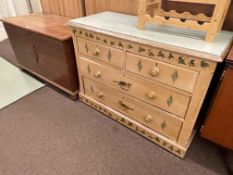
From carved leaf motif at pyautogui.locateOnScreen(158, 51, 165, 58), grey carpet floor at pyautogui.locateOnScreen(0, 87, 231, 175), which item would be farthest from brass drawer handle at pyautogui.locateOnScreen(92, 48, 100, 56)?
grey carpet floor at pyautogui.locateOnScreen(0, 87, 231, 175)

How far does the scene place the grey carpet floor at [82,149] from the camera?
112 cm

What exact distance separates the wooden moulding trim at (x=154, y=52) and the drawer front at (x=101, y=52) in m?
0.03

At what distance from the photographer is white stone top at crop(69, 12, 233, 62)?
→ 804mm

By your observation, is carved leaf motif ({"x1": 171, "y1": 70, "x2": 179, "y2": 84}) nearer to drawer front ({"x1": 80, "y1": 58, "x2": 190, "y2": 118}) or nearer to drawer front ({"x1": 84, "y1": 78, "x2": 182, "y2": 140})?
drawer front ({"x1": 80, "y1": 58, "x2": 190, "y2": 118})

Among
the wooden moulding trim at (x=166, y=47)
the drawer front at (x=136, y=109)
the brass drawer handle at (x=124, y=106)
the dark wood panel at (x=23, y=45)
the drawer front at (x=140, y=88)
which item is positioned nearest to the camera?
the wooden moulding trim at (x=166, y=47)

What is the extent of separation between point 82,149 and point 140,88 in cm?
60

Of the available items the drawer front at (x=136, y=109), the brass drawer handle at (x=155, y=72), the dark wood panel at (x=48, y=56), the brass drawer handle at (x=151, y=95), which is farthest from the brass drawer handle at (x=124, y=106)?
the dark wood panel at (x=48, y=56)

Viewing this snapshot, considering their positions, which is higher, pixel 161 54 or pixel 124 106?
pixel 161 54

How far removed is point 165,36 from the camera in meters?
0.96

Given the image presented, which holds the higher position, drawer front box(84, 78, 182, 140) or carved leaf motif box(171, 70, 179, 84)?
carved leaf motif box(171, 70, 179, 84)

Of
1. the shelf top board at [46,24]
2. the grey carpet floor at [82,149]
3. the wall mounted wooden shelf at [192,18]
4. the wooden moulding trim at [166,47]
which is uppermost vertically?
the wall mounted wooden shelf at [192,18]

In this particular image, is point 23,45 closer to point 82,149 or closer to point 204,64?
point 82,149

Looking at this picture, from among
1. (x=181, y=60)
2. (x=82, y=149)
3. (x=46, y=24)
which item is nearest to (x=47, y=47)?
(x=46, y=24)

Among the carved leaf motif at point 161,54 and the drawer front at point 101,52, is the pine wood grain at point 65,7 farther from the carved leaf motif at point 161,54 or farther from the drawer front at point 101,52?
the carved leaf motif at point 161,54
